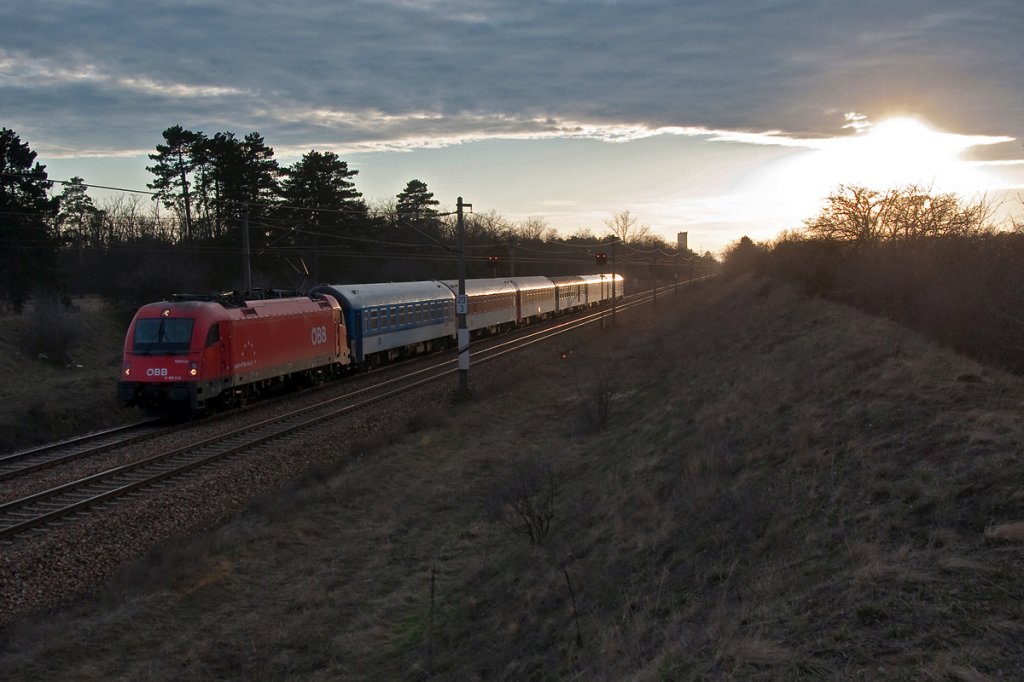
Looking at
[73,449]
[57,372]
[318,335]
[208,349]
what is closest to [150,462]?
[73,449]

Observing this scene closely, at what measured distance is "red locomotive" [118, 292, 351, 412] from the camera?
2022cm

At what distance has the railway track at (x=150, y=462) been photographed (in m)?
12.9

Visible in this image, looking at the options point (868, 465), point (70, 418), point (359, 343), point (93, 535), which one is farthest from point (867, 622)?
point (359, 343)

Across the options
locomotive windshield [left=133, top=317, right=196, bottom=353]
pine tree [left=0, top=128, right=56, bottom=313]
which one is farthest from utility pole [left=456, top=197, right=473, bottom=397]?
pine tree [left=0, top=128, right=56, bottom=313]

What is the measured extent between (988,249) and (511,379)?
15.1 metres

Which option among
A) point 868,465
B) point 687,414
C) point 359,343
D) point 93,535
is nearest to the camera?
point 868,465

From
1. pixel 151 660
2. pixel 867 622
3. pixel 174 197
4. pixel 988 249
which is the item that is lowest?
pixel 151 660

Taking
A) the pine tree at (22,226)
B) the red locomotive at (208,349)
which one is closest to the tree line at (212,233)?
the pine tree at (22,226)

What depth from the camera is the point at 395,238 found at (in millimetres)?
70188

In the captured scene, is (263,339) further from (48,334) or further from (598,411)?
(48,334)

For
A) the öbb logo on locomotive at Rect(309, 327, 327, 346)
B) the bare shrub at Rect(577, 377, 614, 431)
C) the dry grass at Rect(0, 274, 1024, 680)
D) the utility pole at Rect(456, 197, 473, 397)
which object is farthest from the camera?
the öbb logo on locomotive at Rect(309, 327, 327, 346)

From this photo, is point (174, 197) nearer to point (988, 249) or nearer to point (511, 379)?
point (511, 379)

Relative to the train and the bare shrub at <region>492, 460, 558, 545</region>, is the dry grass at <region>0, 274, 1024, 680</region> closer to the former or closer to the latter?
the bare shrub at <region>492, 460, 558, 545</region>

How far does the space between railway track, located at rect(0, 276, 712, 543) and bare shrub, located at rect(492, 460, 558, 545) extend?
640 centimetres
